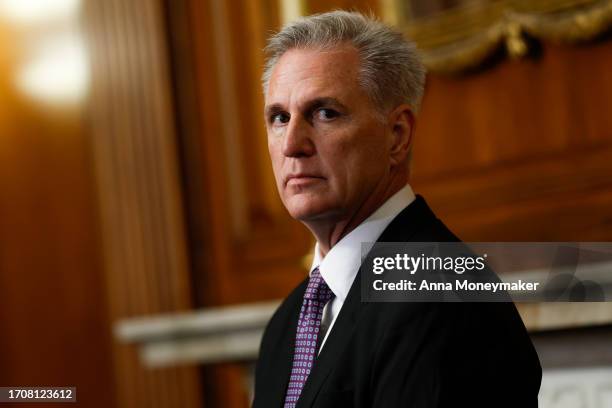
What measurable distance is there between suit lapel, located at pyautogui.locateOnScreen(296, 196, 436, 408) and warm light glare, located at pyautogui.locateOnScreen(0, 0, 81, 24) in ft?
9.71

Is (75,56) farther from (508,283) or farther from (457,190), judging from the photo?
(508,283)

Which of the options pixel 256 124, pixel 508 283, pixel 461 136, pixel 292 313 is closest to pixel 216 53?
pixel 256 124

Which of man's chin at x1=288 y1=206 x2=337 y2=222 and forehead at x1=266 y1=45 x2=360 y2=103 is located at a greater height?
forehead at x1=266 y1=45 x2=360 y2=103

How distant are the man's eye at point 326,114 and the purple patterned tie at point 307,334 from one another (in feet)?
0.83

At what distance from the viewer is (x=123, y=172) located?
401cm

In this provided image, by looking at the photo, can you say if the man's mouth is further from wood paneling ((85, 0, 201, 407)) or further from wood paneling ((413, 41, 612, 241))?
wood paneling ((85, 0, 201, 407))

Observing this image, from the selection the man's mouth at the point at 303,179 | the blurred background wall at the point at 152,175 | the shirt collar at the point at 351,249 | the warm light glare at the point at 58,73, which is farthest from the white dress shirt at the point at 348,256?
the warm light glare at the point at 58,73

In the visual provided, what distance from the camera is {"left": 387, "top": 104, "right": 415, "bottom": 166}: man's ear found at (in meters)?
1.60

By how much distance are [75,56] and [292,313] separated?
8.83ft

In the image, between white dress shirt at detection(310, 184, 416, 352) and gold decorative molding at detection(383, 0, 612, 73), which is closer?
white dress shirt at detection(310, 184, 416, 352)

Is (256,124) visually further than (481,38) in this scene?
Yes

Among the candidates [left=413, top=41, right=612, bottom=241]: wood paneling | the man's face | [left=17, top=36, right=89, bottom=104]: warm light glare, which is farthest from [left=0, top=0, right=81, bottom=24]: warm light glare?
the man's face

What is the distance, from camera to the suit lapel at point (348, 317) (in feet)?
4.68

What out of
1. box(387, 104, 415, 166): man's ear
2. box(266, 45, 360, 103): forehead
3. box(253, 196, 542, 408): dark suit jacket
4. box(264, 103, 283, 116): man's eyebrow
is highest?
box(266, 45, 360, 103): forehead
